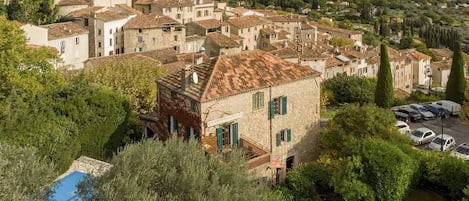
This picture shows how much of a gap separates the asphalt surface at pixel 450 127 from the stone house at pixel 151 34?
86.1 ft

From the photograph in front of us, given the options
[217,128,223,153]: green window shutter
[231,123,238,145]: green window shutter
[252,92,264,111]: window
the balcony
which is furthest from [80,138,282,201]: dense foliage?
[252,92,264,111]: window

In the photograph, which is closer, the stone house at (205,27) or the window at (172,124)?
the window at (172,124)

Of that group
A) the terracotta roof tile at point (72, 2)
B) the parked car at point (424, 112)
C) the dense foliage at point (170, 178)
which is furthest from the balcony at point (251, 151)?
the terracotta roof tile at point (72, 2)

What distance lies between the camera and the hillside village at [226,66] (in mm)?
23078

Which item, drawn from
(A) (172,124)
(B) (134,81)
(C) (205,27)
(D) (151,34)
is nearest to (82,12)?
(D) (151,34)

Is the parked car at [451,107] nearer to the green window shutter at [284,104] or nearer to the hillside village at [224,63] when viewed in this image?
the hillside village at [224,63]

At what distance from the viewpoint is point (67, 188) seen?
1984 cm

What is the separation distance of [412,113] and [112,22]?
27801 millimetres

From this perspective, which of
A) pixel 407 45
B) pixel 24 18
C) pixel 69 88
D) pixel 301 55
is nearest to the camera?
pixel 69 88

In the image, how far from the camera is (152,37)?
53.5 metres

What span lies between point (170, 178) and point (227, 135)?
324 inches

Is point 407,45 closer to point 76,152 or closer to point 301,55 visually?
point 301,55

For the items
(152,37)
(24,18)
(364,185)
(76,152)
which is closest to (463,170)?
(364,185)

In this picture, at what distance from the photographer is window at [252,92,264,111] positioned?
23797mm
